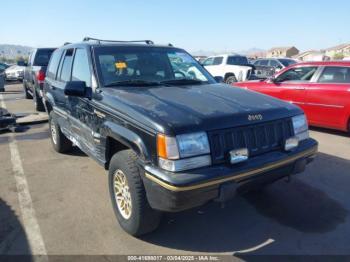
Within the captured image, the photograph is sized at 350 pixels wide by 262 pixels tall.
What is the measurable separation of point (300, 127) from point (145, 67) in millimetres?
1960

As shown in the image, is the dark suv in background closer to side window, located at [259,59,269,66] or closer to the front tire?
the front tire

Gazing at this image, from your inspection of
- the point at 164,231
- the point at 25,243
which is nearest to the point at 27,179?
the point at 25,243

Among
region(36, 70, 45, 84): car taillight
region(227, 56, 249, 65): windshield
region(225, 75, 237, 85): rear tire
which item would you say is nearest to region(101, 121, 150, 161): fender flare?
region(36, 70, 45, 84): car taillight

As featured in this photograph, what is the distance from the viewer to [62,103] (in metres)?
5.07

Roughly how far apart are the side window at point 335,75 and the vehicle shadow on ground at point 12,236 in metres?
6.37

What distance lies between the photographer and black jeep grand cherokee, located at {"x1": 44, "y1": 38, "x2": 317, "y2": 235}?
9.00ft

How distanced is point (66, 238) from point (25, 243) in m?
0.37

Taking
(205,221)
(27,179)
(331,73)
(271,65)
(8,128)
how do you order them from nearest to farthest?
1. (205,221)
2. (27,179)
3. (331,73)
4. (8,128)
5. (271,65)

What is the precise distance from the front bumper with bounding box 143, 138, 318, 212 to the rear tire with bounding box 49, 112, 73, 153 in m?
3.33

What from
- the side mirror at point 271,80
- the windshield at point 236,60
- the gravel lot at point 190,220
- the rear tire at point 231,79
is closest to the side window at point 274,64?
the windshield at point 236,60

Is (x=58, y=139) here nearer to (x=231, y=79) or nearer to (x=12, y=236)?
(x=12, y=236)

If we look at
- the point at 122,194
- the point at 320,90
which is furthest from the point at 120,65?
the point at 320,90

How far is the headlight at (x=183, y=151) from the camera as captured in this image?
271 cm

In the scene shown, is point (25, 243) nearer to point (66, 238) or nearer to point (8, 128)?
point (66, 238)
